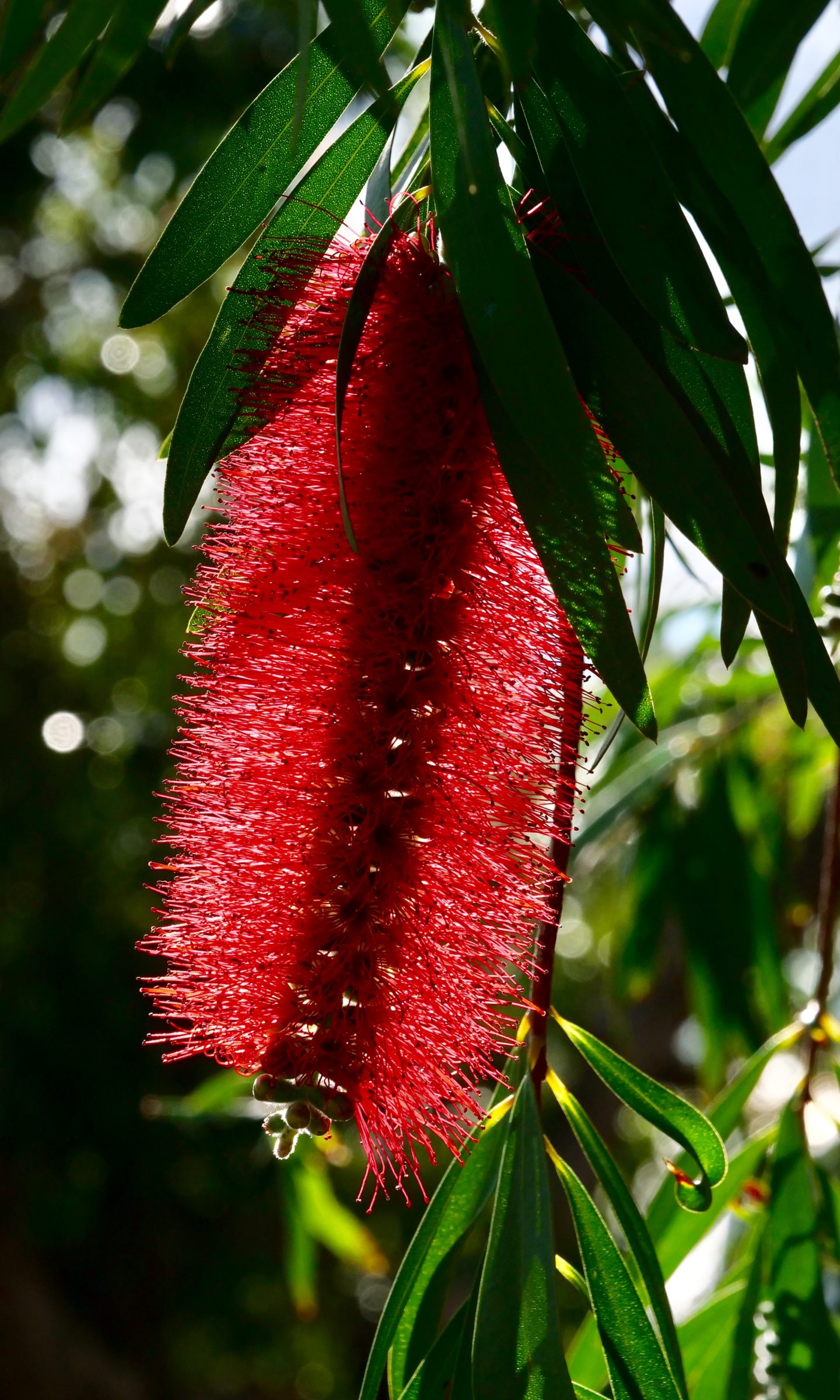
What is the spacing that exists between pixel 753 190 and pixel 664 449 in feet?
0.55

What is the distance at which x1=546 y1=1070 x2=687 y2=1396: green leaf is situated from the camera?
2.90ft

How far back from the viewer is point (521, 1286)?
2.60 ft

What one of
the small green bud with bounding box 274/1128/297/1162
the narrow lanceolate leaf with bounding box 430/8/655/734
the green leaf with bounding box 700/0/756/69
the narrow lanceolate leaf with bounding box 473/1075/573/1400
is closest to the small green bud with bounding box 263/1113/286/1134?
the small green bud with bounding box 274/1128/297/1162

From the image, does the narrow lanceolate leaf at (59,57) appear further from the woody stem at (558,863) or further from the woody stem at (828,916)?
the woody stem at (828,916)

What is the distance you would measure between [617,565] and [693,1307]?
3.47ft

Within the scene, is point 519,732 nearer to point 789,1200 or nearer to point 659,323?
point 659,323

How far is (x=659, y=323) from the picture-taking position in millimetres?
655

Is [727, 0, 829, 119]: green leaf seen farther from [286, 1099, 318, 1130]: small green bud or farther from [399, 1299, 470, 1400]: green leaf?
[399, 1299, 470, 1400]: green leaf

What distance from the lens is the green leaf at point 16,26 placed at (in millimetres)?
760

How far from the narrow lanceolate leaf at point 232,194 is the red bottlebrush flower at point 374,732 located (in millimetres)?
78

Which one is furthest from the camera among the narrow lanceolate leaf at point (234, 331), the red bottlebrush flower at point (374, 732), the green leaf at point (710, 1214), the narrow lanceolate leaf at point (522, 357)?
the green leaf at point (710, 1214)

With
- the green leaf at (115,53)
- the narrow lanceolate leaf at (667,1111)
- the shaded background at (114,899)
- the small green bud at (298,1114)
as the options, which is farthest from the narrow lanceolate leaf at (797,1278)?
the shaded background at (114,899)

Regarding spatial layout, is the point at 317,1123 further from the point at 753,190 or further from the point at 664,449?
the point at 753,190

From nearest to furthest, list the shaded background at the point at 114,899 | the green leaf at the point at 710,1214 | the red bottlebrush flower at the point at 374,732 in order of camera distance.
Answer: the red bottlebrush flower at the point at 374,732, the green leaf at the point at 710,1214, the shaded background at the point at 114,899
